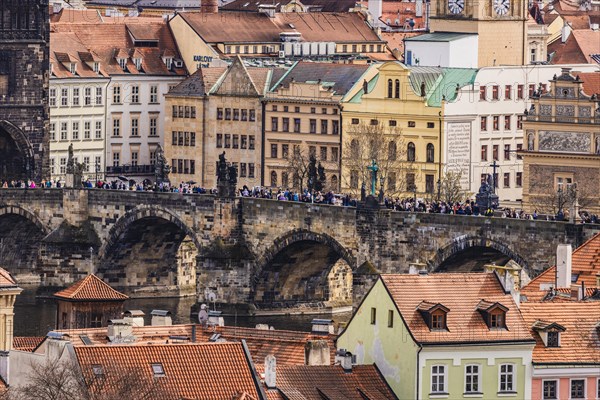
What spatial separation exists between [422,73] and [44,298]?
82.5ft

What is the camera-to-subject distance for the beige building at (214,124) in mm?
183750

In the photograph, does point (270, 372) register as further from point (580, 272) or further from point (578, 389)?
point (580, 272)

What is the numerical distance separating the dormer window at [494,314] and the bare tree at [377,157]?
2948 inches

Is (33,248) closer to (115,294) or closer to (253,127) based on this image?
(253,127)

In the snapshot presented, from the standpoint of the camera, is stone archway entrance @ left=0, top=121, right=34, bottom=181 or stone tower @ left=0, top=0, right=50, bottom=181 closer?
stone tower @ left=0, top=0, right=50, bottom=181

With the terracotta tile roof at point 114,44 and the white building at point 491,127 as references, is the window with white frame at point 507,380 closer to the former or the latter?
the white building at point 491,127

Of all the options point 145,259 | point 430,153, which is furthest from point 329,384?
point 430,153

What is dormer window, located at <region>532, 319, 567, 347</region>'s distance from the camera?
94.5 m

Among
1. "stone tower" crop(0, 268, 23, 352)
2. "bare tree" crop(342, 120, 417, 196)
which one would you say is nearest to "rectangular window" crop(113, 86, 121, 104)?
"bare tree" crop(342, 120, 417, 196)

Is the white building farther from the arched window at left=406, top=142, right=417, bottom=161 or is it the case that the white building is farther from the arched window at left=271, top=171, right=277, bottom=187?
the arched window at left=271, top=171, right=277, bottom=187

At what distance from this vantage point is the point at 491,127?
6929 inches

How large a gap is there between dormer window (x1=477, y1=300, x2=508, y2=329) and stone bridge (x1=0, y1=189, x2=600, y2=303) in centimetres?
4253

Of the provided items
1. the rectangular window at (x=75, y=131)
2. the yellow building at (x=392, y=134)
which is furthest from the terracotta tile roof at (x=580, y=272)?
the rectangular window at (x=75, y=131)

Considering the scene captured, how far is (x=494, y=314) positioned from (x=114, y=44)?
322ft
